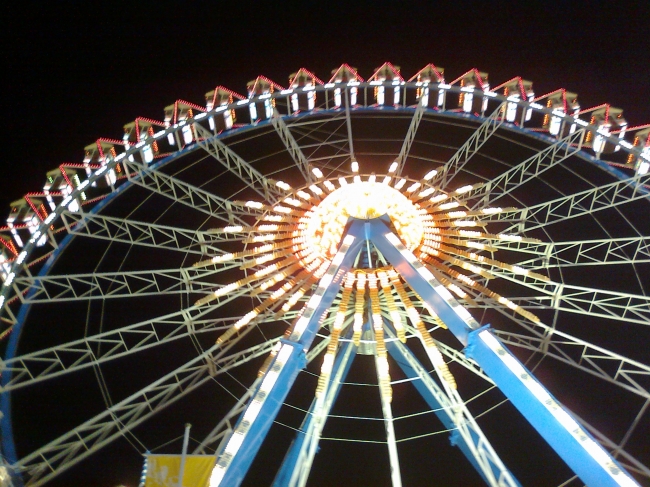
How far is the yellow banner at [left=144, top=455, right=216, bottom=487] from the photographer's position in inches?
421

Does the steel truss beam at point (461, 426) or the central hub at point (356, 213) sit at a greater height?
the central hub at point (356, 213)

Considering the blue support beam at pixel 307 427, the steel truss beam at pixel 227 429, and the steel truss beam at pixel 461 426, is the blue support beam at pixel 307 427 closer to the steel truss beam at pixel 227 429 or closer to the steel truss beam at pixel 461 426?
the steel truss beam at pixel 227 429

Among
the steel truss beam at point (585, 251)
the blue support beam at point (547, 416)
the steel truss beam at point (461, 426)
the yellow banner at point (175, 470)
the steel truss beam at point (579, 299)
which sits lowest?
the yellow banner at point (175, 470)

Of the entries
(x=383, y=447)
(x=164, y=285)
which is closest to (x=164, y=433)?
(x=164, y=285)

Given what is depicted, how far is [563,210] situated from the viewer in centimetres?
3447

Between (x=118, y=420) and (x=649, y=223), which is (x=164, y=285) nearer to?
(x=118, y=420)

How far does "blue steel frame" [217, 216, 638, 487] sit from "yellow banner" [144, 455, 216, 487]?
5.44 feet

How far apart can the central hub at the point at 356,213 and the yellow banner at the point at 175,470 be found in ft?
21.8

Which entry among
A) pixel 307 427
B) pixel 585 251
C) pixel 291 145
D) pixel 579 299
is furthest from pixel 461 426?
pixel 291 145

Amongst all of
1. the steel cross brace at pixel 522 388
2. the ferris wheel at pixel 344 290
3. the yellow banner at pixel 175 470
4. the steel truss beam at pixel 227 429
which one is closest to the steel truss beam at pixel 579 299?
the ferris wheel at pixel 344 290

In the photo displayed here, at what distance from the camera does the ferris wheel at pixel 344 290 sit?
12.2 m

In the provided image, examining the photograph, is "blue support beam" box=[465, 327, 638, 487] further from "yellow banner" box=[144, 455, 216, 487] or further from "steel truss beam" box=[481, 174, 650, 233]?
"steel truss beam" box=[481, 174, 650, 233]

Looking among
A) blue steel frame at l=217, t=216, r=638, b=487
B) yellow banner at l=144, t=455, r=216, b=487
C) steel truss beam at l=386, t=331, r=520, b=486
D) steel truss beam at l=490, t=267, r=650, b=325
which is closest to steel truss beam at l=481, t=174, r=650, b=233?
steel truss beam at l=490, t=267, r=650, b=325

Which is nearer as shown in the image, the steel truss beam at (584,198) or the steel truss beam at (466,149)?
the steel truss beam at (584,198)
